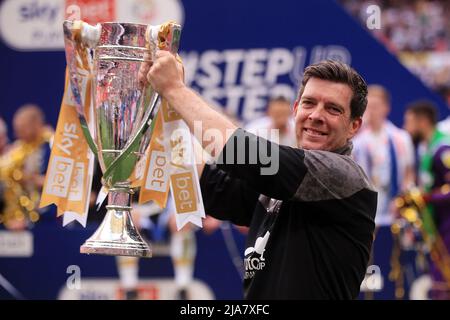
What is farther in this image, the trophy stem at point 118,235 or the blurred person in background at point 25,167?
the blurred person in background at point 25,167

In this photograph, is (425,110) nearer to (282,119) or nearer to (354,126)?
(282,119)

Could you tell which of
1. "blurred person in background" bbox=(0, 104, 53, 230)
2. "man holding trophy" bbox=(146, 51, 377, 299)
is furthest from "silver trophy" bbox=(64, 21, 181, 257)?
"blurred person in background" bbox=(0, 104, 53, 230)

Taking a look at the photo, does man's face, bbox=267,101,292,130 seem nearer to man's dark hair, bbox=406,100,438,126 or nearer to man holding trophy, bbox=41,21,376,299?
man's dark hair, bbox=406,100,438,126

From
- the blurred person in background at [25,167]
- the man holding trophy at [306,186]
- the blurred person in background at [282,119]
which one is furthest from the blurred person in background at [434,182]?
the man holding trophy at [306,186]

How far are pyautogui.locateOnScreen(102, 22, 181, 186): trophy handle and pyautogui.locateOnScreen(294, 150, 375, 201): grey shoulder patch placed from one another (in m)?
0.54

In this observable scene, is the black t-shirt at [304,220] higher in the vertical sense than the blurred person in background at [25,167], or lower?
higher

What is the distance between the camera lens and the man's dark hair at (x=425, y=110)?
27.9ft

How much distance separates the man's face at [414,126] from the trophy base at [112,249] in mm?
5725

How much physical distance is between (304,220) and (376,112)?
222 inches

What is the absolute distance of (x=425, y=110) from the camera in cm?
855

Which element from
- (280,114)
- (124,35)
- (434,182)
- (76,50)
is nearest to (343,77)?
(124,35)

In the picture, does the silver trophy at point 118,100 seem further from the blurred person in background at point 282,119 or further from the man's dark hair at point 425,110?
the man's dark hair at point 425,110

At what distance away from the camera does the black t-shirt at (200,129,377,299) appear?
2902mm
